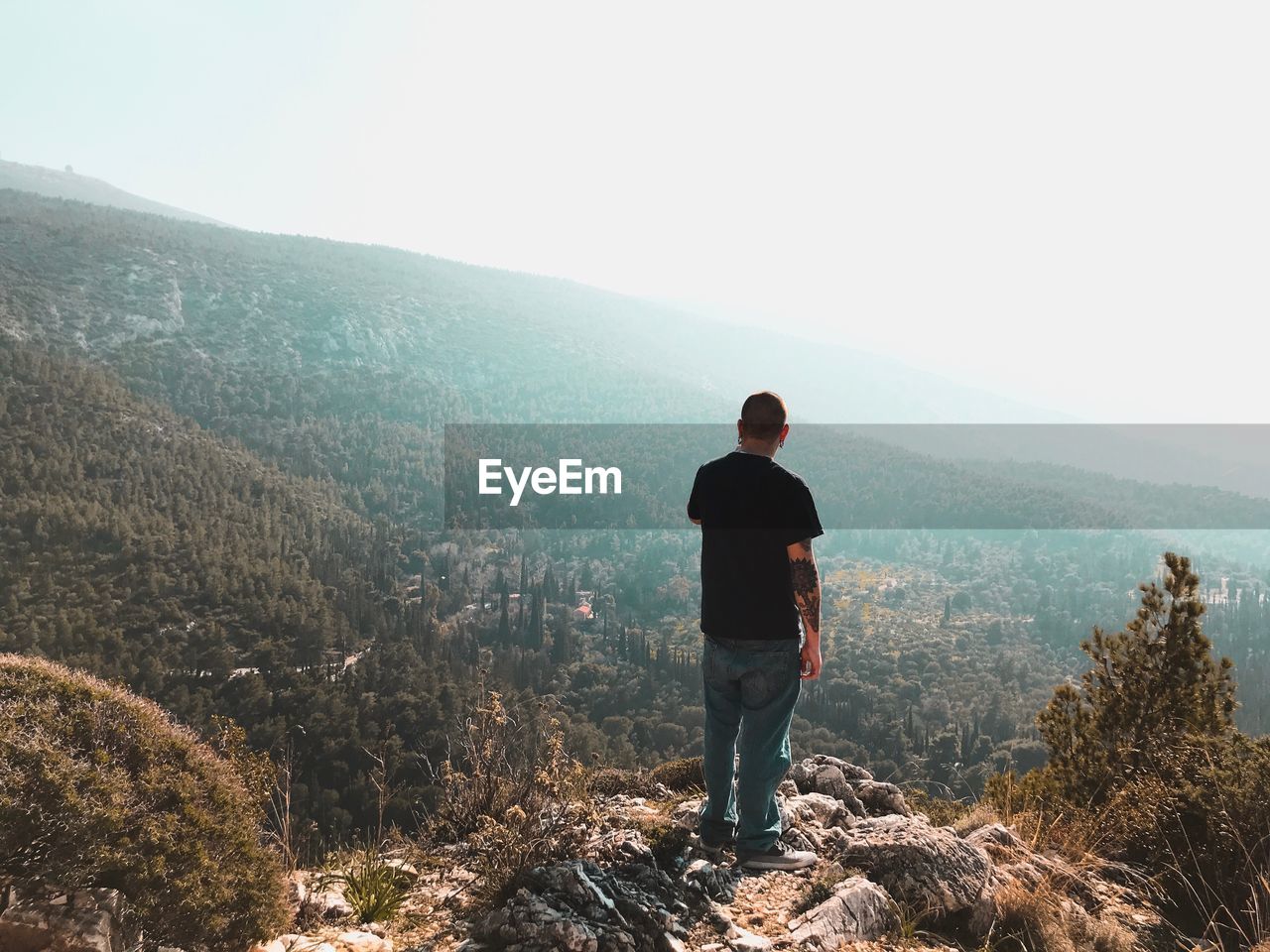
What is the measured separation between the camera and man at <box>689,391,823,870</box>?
3426 mm

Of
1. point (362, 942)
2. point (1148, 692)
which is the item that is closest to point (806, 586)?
point (362, 942)

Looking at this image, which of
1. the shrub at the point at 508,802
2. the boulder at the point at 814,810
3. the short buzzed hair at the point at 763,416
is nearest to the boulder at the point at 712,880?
the shrub at the point at 508,802

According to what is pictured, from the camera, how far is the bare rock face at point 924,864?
137 inches

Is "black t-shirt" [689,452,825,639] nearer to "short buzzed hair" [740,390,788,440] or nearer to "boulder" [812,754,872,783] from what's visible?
"short buzzed hair" [740,390,788,440]

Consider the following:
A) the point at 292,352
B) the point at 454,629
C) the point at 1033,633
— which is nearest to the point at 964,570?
the point at 1033,633

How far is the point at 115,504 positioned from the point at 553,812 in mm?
90762

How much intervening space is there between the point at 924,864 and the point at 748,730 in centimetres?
121

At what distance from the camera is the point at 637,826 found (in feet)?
13.4

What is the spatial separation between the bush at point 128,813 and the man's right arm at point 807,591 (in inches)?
98.5

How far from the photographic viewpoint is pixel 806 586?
3.48 metres

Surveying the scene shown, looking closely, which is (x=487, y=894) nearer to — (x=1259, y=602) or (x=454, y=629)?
(x=454, y=629)

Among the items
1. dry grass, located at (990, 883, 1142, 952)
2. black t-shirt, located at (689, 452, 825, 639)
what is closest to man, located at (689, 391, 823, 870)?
black t-shirt, located at (689, 452, 825, 639)

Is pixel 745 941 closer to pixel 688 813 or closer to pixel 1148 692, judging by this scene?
pixel 688 813

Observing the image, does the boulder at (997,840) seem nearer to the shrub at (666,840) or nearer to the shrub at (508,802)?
the shrub at (666,840)
